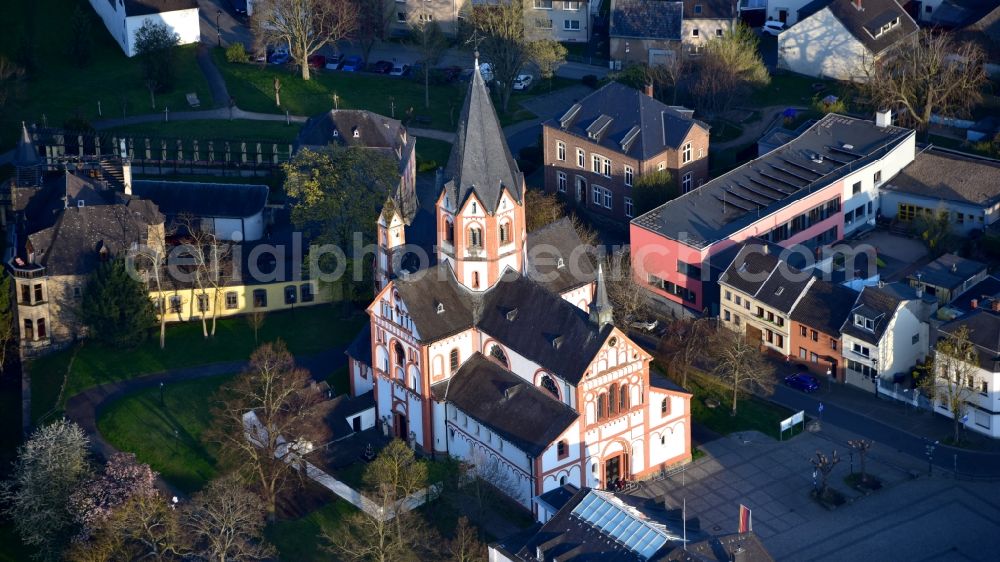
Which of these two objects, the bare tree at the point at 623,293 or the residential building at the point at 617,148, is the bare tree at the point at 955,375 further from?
the residential building at the point at 617,148

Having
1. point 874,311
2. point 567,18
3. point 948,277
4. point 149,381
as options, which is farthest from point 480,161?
point 567,18

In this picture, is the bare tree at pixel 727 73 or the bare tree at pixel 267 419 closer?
the bare tree at pixel 267 419

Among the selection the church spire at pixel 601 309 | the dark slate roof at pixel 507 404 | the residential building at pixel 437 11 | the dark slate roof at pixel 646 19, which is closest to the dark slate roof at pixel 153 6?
the residential building at pixel 437 11

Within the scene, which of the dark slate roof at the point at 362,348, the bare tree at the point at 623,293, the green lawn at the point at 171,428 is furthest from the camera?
the bare tree at the point at 623,293

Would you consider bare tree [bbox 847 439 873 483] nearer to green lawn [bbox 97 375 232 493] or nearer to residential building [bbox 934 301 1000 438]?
residential building [bbox 934 301 1000 438]

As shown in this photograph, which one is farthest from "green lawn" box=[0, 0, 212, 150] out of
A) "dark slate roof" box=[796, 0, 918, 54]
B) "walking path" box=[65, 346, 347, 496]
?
"dark slate roof" box=[796, 0, 918, 54]

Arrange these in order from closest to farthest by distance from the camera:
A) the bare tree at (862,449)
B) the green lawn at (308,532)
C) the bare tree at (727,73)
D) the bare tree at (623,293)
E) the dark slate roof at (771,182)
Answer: the green lawn at (308,532)
the bare tree at (862,449)
the bare tree at (623,293)
the dark slate roof at (771,182)
the bare tree at (727,73)
